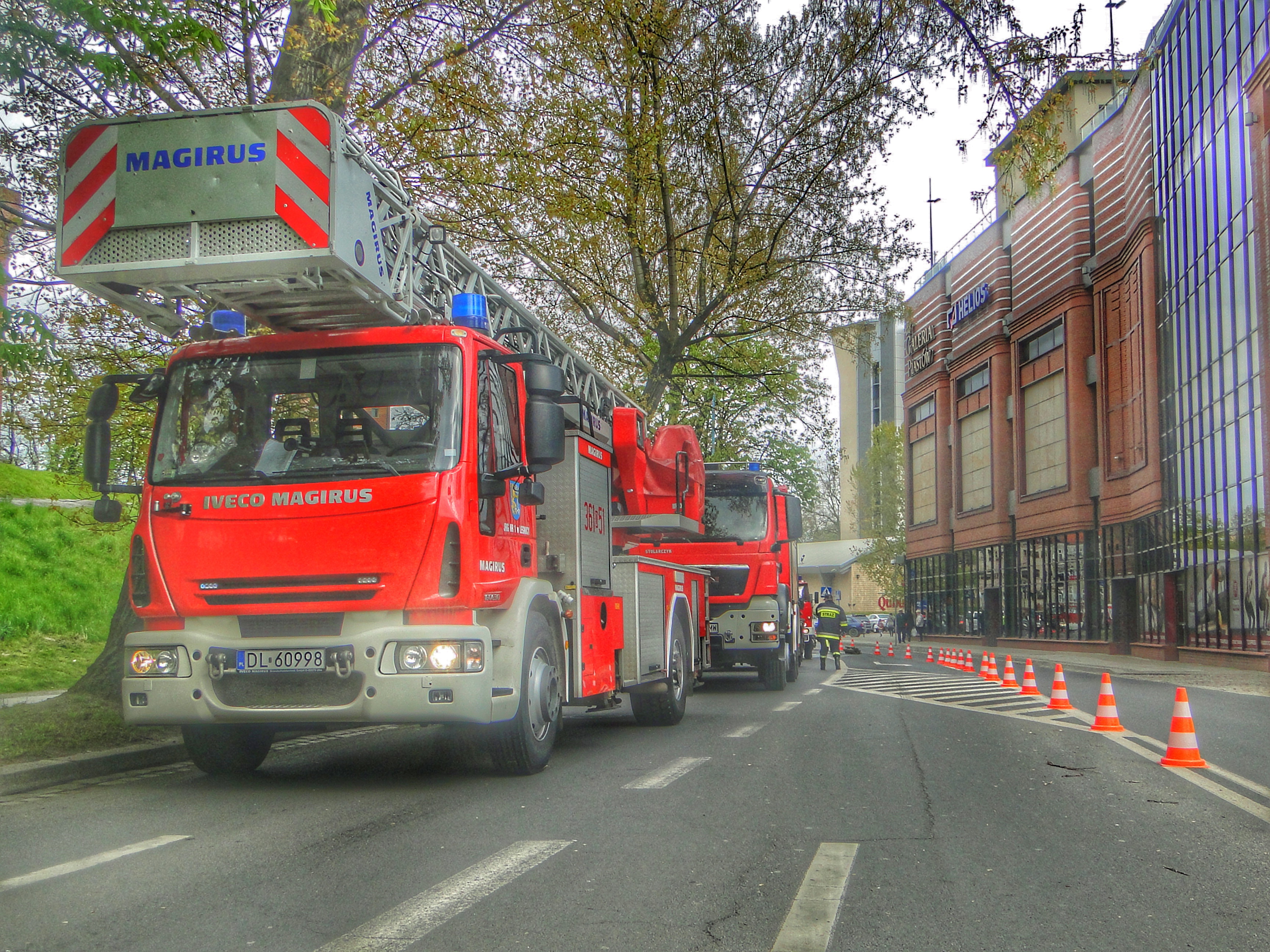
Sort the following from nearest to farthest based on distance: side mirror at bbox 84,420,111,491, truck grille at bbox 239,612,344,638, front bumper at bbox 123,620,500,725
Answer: front bumper at bbox 123,620,500,725 < truck grille at bbox 239,612,344,638 < side mirror at bbox 84,420,111,491

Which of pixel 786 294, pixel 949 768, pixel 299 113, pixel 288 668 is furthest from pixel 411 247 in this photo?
pixel 786 294

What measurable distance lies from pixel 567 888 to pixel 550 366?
3.82 metres

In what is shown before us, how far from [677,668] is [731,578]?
5251 mm

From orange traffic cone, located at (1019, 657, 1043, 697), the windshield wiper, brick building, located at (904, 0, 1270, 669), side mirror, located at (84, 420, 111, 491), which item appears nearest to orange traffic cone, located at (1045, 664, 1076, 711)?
orange traffic cone, located at (1019, 657, 1043, 697)

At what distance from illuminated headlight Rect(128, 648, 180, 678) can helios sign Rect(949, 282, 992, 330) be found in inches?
1745

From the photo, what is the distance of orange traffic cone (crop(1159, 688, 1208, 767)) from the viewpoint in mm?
8930

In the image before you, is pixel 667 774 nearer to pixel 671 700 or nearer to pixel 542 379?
pixel 542 379

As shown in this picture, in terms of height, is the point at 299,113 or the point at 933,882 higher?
the point at 299,113

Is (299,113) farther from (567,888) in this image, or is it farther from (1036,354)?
(1036,354)

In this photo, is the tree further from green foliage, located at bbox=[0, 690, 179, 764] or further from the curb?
the curb

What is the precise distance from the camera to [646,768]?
28.9 ft

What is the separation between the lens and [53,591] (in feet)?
67.7

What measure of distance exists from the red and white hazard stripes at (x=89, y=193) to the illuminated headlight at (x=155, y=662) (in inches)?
94.8

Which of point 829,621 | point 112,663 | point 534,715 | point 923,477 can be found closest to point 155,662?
point 534,715
